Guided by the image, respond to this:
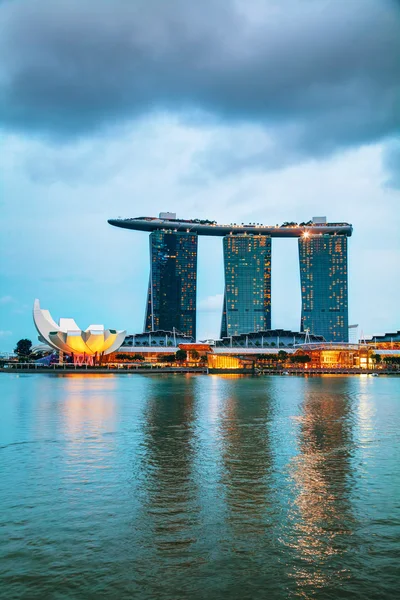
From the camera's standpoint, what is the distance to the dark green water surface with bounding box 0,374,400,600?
970cm

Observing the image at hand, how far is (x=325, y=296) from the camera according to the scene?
18325 cm

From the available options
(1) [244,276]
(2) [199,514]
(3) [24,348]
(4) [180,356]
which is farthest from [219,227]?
(2) [199,514]

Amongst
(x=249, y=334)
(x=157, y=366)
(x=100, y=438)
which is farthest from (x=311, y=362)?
A: (x=100, y=438)

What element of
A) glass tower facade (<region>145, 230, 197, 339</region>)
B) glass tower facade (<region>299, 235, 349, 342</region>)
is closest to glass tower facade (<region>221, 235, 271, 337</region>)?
glass tower facade (<region>299, 235, 349, 342</region>)

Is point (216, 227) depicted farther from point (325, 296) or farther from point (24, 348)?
point (24, 348)

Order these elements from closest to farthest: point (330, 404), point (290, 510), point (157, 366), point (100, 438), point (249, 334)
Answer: point (290, 510)
point (100, 438)
point (330, 404)
point (157, 366)
point (249, 334)

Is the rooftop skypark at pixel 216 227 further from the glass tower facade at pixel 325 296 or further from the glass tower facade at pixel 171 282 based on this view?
the glass tower facade at pixel 325 296

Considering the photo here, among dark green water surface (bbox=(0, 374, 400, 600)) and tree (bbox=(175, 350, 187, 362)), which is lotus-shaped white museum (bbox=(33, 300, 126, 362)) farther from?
dark green water surface (bbox=(0, 374, 400, 600))

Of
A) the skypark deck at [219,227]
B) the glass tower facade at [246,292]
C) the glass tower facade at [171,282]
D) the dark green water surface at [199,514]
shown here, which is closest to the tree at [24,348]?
the glass tower facade at [171,282]

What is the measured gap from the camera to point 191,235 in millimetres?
191500

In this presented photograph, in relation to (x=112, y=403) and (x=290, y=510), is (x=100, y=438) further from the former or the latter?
(x=112, y=403)

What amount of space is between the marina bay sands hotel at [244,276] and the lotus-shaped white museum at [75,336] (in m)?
58.6

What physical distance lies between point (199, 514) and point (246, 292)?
555ft

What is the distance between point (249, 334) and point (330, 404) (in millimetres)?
128227
